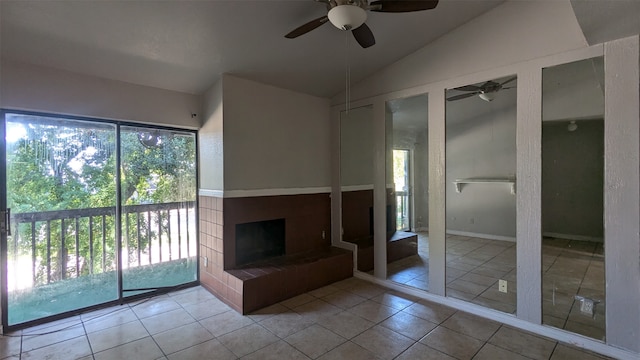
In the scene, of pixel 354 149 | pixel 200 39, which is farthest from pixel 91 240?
pixel 354 149

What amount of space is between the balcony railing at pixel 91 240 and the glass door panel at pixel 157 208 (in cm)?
1

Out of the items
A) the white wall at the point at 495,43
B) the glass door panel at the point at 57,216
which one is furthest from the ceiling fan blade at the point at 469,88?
the glass door panel at the point at 57,216

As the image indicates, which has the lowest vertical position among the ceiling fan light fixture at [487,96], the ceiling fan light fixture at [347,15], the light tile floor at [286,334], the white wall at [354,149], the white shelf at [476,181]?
the light tile floor at [286,334]

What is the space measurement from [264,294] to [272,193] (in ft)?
3.93

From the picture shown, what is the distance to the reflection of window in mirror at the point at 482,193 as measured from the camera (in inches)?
115

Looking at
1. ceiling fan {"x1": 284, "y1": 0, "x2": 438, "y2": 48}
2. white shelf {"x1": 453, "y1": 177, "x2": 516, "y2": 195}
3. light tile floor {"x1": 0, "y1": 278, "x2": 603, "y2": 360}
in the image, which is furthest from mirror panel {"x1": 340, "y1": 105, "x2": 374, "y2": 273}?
ceiling fan {"x1": 284, "y1": 0, "x2": 438, "y2": 48}

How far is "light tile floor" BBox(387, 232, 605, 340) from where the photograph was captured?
247 cm

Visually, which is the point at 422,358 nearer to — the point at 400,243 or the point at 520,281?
the point at 520,281

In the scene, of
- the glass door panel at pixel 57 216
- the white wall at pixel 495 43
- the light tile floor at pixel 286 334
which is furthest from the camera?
the glass door panel at pixel 57 216

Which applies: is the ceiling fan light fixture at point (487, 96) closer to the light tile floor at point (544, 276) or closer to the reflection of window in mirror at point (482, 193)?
the reflection of window in mirror at point (482, 193)

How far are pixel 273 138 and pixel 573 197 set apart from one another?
314cm

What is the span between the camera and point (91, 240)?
316 centimetres

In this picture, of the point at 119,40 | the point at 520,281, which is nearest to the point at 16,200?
the point at 119,40

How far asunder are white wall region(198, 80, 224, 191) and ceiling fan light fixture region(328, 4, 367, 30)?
1.78 metres
